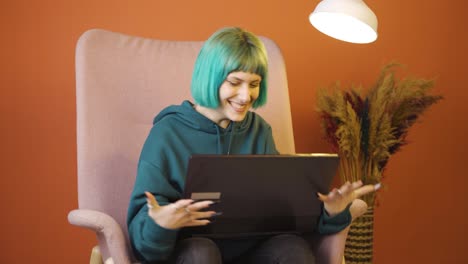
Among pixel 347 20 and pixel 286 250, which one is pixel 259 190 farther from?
pixel 347 20

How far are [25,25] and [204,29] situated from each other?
687mm

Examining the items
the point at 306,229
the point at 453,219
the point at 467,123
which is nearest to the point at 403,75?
the point at 467,123

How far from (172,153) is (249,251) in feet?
1.04

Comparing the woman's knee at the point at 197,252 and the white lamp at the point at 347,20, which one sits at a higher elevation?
the white lamp at the point at 347,20

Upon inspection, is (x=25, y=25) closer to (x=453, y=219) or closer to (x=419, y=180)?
(x=419, y=180)

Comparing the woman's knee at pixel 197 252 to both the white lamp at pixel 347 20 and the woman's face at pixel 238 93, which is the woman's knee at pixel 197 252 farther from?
the white lamp at pixel 347 20

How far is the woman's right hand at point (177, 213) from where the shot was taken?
4.45 ft

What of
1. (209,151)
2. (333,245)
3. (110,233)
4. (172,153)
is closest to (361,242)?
(333,245)

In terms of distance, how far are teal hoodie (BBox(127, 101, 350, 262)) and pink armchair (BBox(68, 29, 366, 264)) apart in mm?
170

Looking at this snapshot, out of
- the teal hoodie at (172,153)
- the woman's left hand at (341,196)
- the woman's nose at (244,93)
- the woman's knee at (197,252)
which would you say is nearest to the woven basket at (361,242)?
the teal hoodie at (172,153)

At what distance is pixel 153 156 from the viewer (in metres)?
1.61

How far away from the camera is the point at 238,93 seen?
1.66 metres

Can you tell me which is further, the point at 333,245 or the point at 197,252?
the point at 333,245

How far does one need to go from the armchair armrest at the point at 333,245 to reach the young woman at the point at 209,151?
34 millimetres
